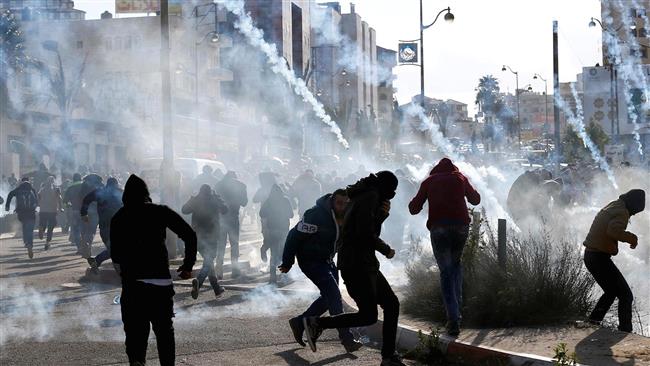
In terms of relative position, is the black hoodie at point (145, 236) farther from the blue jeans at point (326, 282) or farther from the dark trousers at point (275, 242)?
the dark trousers at point (275, 242)

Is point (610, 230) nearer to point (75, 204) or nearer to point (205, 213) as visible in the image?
point (205, 213)

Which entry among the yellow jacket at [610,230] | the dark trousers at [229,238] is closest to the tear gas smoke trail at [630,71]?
the dark trousers at [229,238]

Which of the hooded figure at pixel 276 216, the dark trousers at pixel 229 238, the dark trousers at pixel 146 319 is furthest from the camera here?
the dark trousers at pixel 229 238

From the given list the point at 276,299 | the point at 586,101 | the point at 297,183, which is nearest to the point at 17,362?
the point at 276,299

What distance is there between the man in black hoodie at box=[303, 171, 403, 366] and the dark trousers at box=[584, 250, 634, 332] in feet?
8.58

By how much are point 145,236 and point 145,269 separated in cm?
24

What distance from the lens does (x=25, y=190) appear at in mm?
20359

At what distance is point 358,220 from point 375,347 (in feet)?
7.24

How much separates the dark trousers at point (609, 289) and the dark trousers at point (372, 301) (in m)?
2.64

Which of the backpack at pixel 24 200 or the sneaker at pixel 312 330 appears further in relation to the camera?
the backpack at pixel 24 200

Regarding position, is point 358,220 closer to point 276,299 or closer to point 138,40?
point 276,299

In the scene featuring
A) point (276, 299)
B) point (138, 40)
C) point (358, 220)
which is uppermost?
point (138, 40)

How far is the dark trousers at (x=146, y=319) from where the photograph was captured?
23.4ft

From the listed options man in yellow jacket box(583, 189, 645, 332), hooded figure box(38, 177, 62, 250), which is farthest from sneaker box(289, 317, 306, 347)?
hooded figure box(38, 177, 62, 250)
